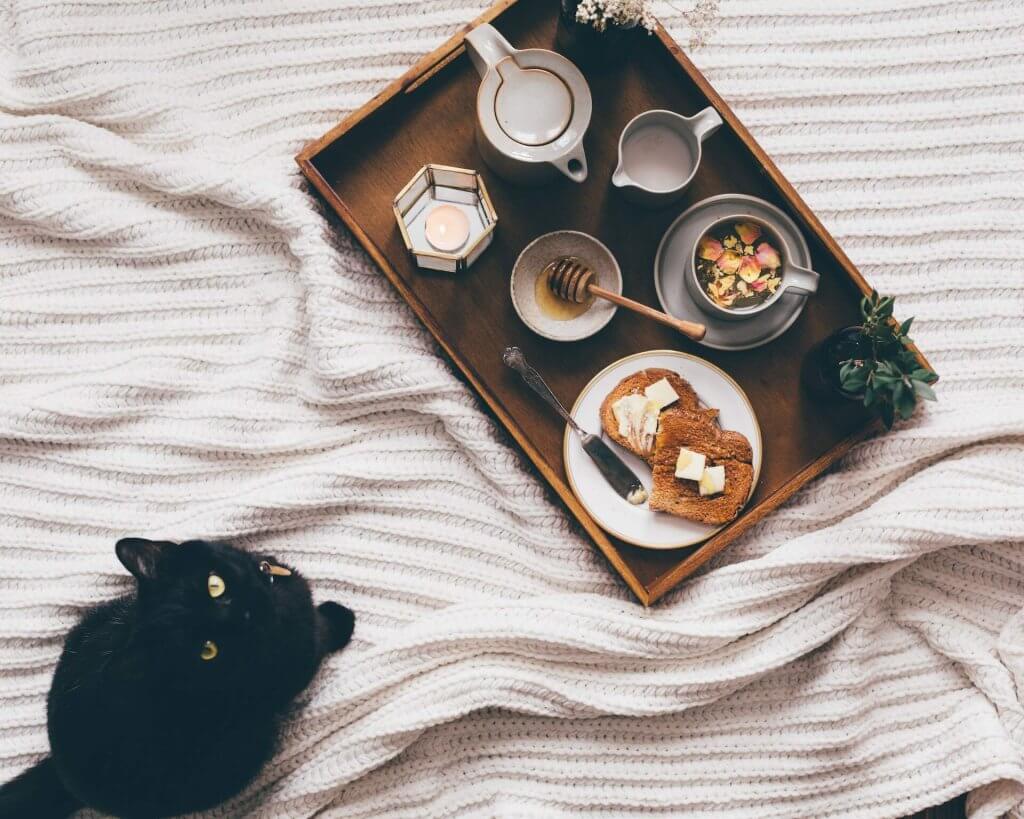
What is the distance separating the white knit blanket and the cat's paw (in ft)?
0.11

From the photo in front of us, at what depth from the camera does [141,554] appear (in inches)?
33.5

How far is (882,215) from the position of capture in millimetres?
1041

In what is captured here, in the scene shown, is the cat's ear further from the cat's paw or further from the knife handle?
the knife handle

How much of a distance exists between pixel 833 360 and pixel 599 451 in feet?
0.92

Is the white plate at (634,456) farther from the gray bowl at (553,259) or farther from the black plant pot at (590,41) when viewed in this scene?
the black plant pot at (590,41)

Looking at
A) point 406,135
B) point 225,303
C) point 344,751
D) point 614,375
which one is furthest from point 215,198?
point 344,751

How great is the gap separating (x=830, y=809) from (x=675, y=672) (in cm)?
25

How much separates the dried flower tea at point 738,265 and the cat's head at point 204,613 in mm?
611

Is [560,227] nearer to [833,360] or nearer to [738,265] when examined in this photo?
[738,265]

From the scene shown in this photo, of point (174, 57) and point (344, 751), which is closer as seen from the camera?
point (344, 751)

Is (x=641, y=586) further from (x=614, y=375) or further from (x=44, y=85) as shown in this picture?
(x=44, y=85)

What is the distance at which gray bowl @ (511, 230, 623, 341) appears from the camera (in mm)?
931

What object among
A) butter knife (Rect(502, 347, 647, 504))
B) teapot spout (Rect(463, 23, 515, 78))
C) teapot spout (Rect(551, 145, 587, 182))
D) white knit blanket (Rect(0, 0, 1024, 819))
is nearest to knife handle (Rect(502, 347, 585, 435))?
butter knife (Rect(502, 347, 647, 504))

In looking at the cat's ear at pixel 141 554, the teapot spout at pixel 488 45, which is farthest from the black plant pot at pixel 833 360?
the cat's ear at pixel 141 554
